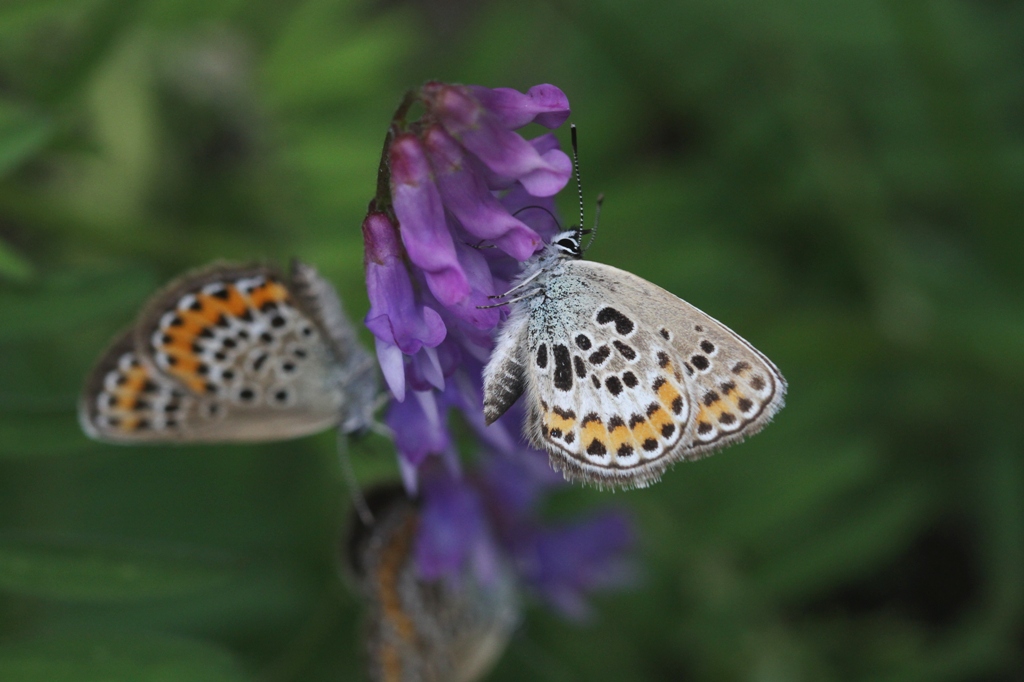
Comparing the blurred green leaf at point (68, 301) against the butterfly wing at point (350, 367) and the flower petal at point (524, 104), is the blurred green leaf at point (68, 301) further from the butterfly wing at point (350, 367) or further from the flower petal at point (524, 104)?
the flower petal at point (524, 104)

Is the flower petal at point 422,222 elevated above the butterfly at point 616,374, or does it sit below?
above

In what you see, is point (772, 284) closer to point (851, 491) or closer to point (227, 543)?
point (851, 491)

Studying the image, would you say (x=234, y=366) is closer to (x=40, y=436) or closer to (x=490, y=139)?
(x=40, y=436)

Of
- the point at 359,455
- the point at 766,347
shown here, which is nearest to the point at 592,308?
the point at 359,455

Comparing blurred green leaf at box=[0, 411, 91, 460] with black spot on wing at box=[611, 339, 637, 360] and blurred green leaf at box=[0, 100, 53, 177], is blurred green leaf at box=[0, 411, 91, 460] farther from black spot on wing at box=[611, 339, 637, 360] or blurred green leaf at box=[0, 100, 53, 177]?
black spot on wing at box=[611, 339, 637, 360]

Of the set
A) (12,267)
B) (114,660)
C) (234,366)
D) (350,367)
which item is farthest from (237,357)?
(114,660)

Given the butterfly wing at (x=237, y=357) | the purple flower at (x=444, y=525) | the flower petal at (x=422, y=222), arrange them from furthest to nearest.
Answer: the purple flower at (x=444, y=525) → the butterfly wing at (x=237, y=357) → the flower petal at (x=422, y=222)

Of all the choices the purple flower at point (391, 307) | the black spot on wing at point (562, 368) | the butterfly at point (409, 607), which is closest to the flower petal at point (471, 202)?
the purple flower at point (391, 307)
